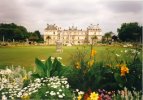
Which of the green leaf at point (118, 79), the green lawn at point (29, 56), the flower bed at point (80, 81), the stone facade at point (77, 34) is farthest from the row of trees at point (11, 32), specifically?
the green leaf at point (118, 79)

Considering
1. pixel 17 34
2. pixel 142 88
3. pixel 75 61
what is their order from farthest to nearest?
pixel 17 34 < pixel 75 61 < pixel 142 88

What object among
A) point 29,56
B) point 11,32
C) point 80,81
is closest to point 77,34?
point 11,32

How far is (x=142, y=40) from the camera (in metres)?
6.13

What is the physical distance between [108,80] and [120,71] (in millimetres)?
270

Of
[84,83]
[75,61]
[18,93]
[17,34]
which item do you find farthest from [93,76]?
[17,34]

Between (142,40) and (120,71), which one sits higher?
(142,40)

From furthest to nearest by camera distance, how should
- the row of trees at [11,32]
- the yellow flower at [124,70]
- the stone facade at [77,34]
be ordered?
the row of trees at [11,32]
the stone facade at [77,34]
the yellow flower at [124,70]

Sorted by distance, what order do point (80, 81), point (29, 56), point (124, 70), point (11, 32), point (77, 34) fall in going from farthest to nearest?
1. point (11, 32)
2. point (77, 34)
3. point (29, 56)
4. point (80, 81)
5. point (124, 70)

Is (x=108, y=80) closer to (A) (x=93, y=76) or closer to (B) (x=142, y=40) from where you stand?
(A) (x=93, y=76)

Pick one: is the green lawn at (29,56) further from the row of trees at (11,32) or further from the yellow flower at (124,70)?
the row of trees at (11,32)

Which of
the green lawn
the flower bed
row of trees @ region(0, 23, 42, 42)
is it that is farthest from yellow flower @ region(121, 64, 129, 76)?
row of trees @ region(0, 23, 42, 42)

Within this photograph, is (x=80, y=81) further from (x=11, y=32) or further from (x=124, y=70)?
(x=11, y=32)

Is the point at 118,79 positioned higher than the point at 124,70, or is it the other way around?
the point at 124,70

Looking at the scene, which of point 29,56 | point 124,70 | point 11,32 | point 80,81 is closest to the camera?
point 124,70
